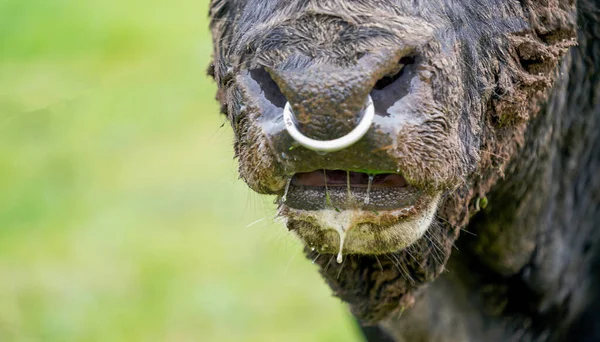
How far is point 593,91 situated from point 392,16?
6.35 feet

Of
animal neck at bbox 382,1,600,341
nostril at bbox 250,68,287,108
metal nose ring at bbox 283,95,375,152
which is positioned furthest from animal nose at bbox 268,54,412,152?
animal neck at bbox 382,1,600,341

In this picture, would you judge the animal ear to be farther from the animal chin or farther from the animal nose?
the animal nose

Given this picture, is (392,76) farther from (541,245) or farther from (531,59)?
(541,245)

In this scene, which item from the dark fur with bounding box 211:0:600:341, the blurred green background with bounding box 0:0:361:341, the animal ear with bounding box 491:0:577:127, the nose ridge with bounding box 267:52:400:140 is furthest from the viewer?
the blurred green background with bounding box 0:0:361:341

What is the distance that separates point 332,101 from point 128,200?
7663 mm

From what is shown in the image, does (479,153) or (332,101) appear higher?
(332,101)

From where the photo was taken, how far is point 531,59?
4.19 metres

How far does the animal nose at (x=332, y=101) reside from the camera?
125 inches

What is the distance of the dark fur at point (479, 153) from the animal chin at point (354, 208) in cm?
8

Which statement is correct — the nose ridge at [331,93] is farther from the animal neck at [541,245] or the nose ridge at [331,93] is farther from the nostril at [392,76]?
the animal neck at [541,245]

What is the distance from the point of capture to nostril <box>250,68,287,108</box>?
342cm

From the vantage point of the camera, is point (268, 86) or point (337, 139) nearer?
point (337, 139)

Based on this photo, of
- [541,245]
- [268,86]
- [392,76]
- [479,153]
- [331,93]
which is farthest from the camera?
[541,245]

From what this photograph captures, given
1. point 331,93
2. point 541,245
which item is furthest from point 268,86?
point 541,245
